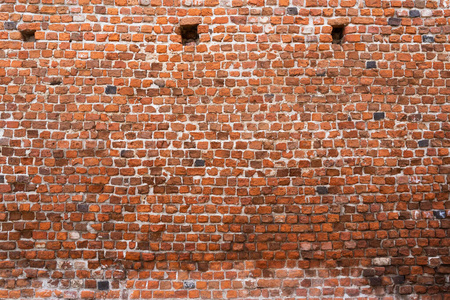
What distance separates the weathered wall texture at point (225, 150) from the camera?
316cm

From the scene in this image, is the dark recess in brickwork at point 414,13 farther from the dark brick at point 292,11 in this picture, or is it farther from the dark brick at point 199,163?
the dark brick at point 199,163

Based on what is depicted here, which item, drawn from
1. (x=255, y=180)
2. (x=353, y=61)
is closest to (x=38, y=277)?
(x=255, y=180)

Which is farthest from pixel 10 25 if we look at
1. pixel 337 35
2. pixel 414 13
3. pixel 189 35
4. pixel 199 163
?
pixel 414 13

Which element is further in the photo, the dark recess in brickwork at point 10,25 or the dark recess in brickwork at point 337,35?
the dark recess in brickwork at point 337,35

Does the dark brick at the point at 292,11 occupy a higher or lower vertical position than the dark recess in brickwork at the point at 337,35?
higher

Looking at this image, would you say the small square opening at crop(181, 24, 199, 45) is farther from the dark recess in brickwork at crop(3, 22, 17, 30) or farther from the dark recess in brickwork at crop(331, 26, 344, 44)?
the dark recess in brickwork at crop(3, 22, 17, 30)

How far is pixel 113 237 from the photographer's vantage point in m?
3.16

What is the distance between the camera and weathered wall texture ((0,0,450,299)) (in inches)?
124

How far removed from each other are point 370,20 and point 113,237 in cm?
366

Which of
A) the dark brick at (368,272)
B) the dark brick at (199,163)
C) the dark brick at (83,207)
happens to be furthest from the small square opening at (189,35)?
the dark brick at (368,272)

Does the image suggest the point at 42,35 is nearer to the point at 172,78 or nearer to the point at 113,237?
the point at 172,78

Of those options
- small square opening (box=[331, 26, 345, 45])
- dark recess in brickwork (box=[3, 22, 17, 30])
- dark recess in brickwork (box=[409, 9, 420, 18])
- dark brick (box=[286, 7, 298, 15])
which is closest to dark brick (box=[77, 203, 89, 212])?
dark recess in brickwork (box=[3, 22, 17, 30])

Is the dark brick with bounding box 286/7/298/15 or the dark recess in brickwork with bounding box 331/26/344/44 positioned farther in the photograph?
the dark recess in brickwork with bounding box 331/26/344/44

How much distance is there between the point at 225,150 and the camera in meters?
3.21
